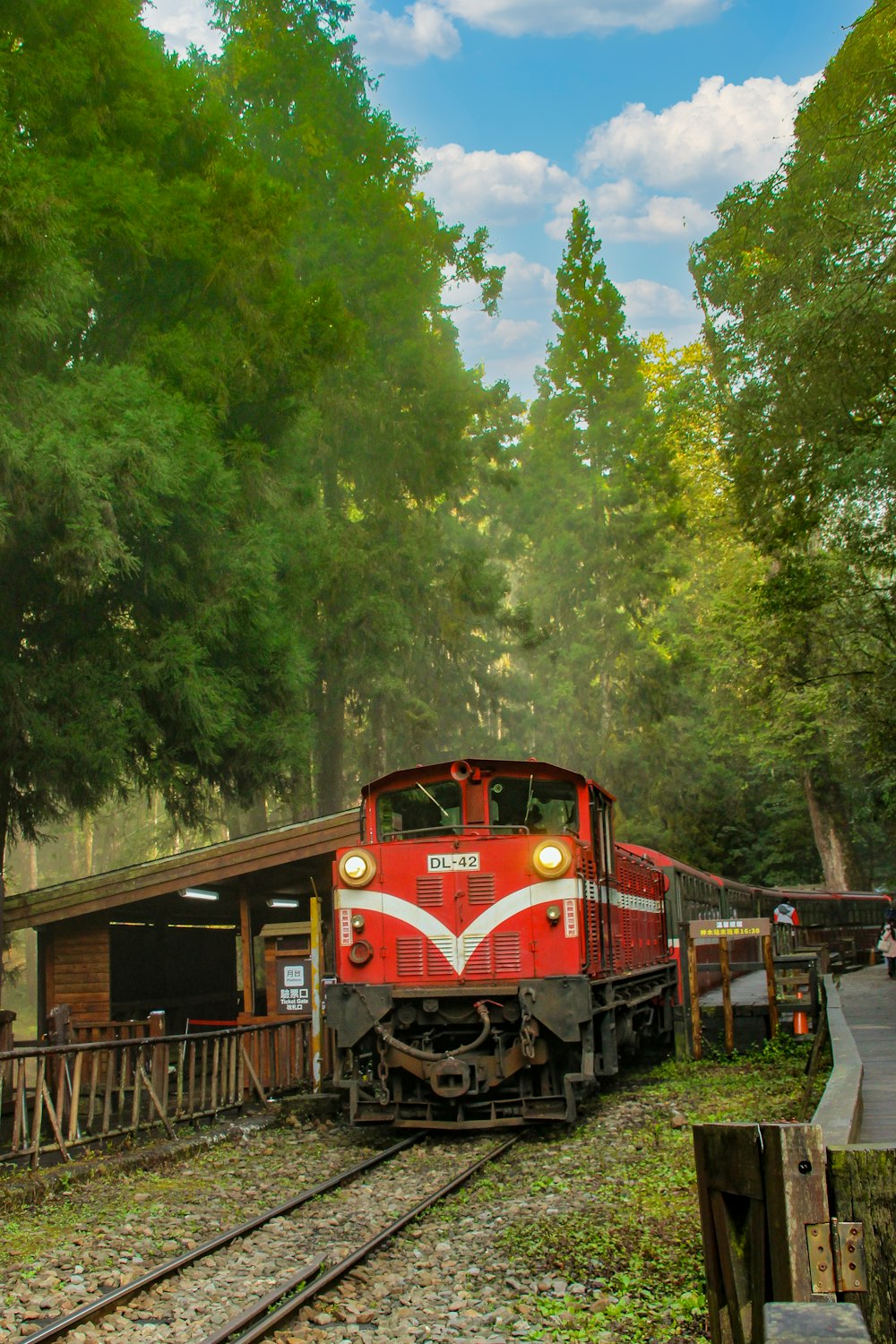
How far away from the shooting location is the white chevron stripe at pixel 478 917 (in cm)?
1059

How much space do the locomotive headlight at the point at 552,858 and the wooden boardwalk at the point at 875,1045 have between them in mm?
3049

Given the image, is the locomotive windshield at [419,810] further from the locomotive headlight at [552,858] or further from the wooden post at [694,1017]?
the wooden post at [694,1017]

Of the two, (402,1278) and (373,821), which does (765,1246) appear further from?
(373,821)

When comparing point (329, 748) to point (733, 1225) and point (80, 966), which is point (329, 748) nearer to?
point (80, 966)

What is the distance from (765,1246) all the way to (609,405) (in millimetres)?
47028

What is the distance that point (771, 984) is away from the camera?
48.8 ft

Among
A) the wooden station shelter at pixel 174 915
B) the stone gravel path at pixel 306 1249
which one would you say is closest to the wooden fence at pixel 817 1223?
the stone gravel path at pixel 306 1249

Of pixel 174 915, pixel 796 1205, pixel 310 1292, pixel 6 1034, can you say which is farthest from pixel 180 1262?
pixel 174 915

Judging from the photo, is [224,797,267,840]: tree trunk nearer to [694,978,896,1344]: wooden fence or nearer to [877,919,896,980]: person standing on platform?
[877,919,896,980]: person standing on platform

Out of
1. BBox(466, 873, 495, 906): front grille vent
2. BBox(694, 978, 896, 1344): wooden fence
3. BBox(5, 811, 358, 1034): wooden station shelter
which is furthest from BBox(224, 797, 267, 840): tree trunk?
BBox(694, 978, 896, 1344): wooden fence

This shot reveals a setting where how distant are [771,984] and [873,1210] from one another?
12227mm

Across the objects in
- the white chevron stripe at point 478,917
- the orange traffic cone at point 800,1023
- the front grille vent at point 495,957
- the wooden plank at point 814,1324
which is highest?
the white chevron stripe at point 478,917

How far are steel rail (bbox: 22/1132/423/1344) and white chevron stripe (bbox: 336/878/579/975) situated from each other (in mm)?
1974

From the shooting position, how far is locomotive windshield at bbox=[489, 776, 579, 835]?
1135 cm
